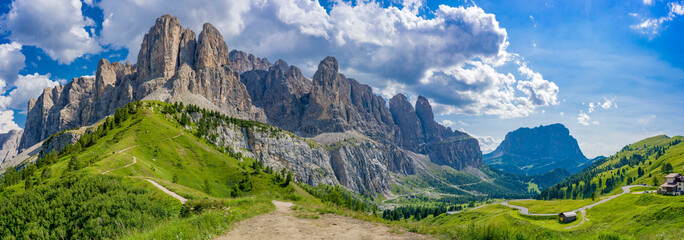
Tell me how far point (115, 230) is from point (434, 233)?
23689mm

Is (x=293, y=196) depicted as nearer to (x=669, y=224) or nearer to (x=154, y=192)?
(x=154, y=192)

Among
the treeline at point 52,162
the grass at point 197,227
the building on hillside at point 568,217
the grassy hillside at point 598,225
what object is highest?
the treeline at point 52,162

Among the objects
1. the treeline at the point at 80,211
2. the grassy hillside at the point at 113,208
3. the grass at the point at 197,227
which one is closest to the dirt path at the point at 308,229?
the grass at the point at 197,227

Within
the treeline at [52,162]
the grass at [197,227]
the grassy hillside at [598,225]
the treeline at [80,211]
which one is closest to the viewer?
the grassy hillside at [598,225]

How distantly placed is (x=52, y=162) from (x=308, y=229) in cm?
11017

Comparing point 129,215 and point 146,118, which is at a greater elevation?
point 146,118

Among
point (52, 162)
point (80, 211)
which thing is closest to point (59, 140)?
point (52, 162)

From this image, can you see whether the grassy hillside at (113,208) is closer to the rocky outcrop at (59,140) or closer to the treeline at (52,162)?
the treeline at (52,162)

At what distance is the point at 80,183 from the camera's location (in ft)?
112

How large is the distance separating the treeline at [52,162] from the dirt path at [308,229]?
194 ft

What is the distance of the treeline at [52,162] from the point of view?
62.0 meters

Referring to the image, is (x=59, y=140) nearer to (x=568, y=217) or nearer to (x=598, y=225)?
(x=598, y=225)

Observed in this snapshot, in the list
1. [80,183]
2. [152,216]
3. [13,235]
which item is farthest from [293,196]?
[13,235]

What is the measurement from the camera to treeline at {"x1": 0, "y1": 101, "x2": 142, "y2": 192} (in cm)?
6203
